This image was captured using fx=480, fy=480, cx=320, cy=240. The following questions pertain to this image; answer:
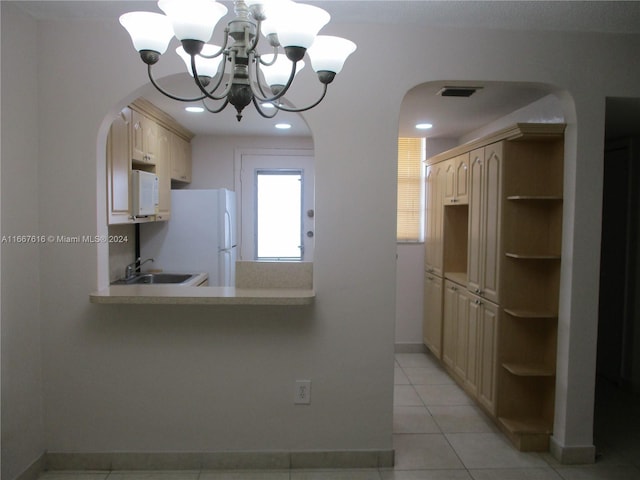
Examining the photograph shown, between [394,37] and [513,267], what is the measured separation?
157 cm

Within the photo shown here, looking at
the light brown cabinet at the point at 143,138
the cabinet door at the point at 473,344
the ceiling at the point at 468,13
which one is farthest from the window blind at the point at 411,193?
the light brown cabinet at the point at 143,138

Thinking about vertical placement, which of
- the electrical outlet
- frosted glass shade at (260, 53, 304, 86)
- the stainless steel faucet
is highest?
frosted glass shade at (260, 53, 304, 86)

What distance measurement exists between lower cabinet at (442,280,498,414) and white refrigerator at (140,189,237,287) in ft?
6.79

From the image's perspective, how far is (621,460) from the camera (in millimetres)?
2766

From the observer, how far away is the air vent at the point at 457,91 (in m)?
3.02

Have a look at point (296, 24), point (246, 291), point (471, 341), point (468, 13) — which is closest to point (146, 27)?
point (296, 24)

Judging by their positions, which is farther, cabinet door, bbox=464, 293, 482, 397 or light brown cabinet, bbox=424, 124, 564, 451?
cabinet door, bbox=464, 293, 482, 397

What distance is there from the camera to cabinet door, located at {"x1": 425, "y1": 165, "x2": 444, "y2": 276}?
4359mm

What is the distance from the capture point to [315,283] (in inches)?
102

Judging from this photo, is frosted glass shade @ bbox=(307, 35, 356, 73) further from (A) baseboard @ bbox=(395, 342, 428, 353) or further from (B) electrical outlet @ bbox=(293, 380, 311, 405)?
(A) baseboard @ bbox=(395, 342, 428, 353)

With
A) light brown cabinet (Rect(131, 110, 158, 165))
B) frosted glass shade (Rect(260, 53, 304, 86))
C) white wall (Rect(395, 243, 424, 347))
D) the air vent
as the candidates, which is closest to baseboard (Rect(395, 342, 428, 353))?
white wall (Rect(395, 243, 424, 347))

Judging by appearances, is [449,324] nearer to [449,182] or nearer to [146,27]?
[449,182]

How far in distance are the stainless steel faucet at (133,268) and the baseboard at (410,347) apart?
2599 millimetres

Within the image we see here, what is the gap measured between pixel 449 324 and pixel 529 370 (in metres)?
1.22
